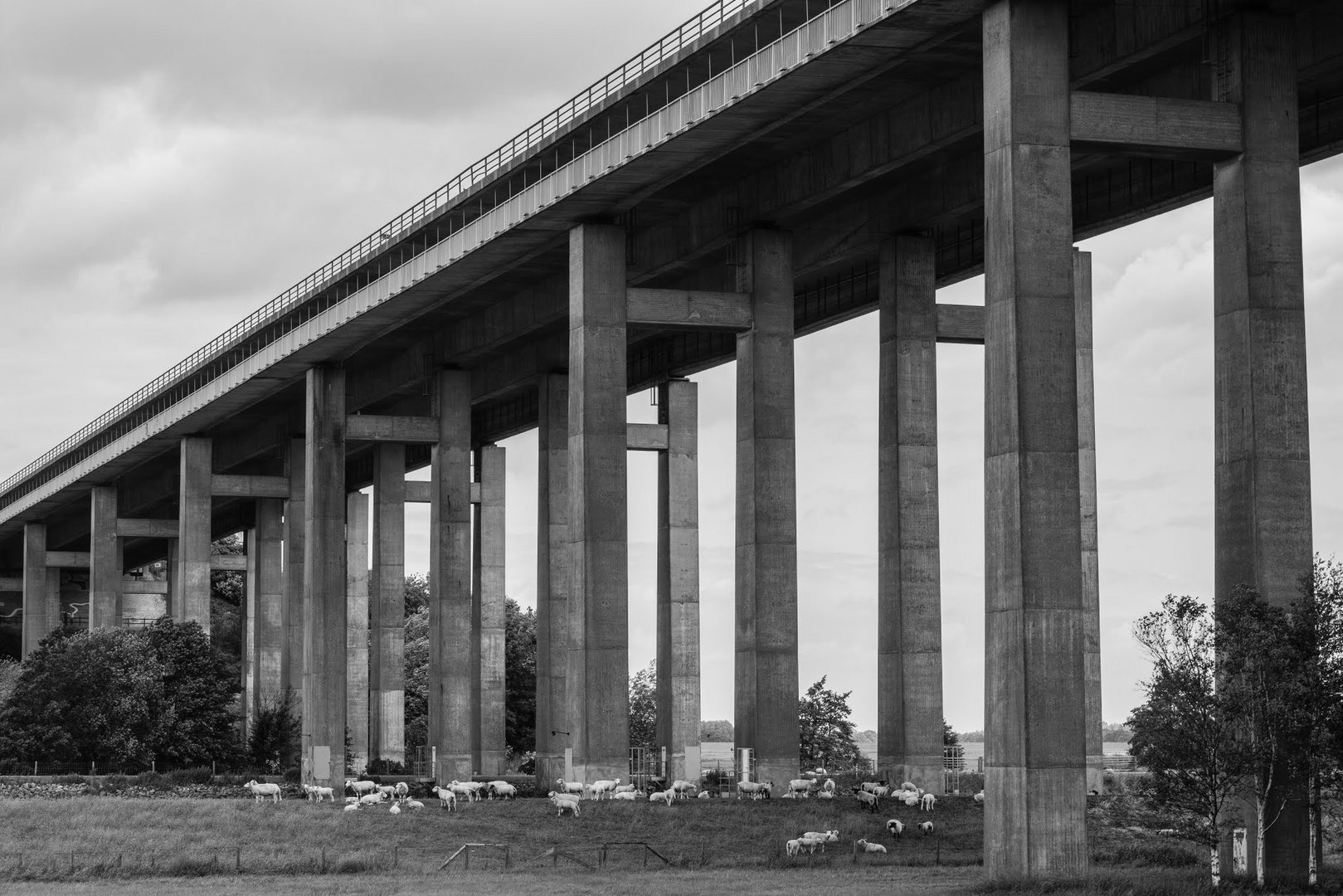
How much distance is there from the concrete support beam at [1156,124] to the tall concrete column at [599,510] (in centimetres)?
2091

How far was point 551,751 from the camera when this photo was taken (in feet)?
255

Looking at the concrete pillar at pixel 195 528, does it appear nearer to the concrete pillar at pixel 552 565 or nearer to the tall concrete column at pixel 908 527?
the concrete pillar at pixel 552 565

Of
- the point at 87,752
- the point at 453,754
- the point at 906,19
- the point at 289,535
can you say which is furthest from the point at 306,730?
the point at 906,19

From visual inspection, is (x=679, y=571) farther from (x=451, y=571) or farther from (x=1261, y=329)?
(x=1261, y=329)

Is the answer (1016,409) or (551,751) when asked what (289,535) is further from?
(1016,409)

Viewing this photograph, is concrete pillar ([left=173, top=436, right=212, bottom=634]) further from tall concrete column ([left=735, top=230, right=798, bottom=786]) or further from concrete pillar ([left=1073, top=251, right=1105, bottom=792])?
concrete pillar ([left=1073, top=251, right=1105, bottom=792])

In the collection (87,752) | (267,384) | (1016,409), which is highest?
(267,384)

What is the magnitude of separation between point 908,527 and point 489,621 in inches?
1364

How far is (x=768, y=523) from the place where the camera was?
2286 inches

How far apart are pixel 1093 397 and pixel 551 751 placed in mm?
26430

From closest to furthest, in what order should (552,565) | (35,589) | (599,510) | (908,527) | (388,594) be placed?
1. (599,510)
2. (908,527)
3. (552,565)
4. (388,594)
5. (35,589)

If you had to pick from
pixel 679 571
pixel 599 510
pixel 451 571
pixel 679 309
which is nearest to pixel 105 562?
pixel 451 571

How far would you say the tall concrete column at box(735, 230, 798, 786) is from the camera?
57812 mm

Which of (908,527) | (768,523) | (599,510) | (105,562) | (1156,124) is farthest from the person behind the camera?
(105,562)
